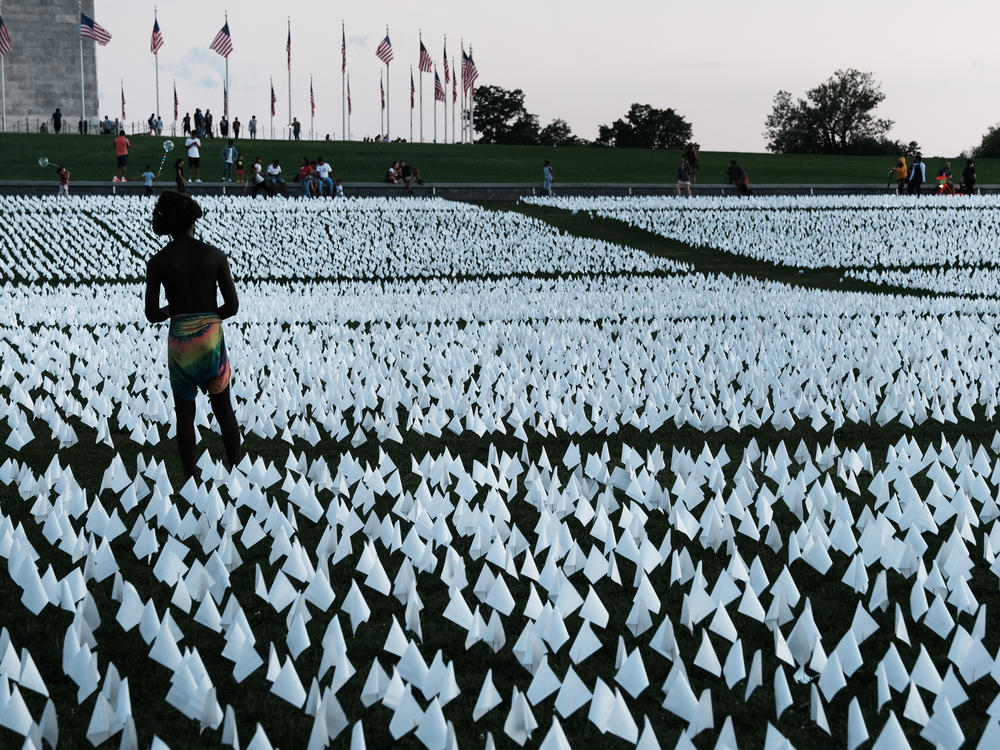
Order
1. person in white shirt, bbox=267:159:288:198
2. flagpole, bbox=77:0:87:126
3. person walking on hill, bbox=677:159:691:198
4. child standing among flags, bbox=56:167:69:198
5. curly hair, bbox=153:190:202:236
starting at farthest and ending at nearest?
flagpole, bbox=77:0:87:126
person in white shirt, bbox=267:159:288:198
person walking on hill, bbox=677:159:691:198
child standing among flags, bbox=56:167:69:198
curly hair, bbox=153:190:202:236

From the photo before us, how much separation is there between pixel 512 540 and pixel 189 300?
2.68 m

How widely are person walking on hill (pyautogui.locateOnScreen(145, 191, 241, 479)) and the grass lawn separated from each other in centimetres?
4195

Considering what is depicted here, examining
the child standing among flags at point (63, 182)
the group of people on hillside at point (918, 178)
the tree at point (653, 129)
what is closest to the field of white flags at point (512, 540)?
the child standing among flags at point (63, 182)

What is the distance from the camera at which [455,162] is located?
60219mm

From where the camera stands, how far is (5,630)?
450 centimetres

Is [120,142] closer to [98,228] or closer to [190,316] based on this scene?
[98,228]

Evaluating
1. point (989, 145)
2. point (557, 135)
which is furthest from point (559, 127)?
point (989, 145)

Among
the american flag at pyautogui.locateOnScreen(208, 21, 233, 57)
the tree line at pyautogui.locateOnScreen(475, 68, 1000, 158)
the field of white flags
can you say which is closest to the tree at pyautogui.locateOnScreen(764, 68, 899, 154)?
the tree line at pyautogui.locateOnScreen(475, 68, 1000, 158)

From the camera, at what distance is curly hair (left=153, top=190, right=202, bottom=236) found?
23.1 feet

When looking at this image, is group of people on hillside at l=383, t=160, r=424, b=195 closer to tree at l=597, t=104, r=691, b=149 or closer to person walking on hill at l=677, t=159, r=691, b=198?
person walking on hill at l=677, t=159, r=691, b=198

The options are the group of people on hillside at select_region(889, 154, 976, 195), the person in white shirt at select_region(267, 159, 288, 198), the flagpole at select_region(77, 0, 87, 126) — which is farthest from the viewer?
the flagpole at select_region(77, 0, 87, 126)

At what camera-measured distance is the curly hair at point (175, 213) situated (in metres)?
7.03

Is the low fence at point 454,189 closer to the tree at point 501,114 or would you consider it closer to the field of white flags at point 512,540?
the field of white flags at point 512,540

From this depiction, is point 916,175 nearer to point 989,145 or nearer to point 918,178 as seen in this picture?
point 918,178
